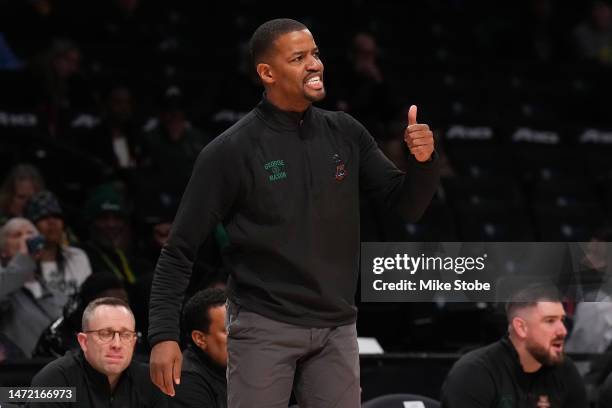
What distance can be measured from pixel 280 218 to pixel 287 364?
0.39m

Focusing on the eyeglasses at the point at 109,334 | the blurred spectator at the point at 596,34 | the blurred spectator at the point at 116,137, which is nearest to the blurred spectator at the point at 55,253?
the blurred spectator at the point at 116,137

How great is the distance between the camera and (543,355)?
5.25 metres

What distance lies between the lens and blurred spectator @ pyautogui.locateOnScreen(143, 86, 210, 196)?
7930 millimetres

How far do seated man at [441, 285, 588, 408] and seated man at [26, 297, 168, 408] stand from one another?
1.26 metres

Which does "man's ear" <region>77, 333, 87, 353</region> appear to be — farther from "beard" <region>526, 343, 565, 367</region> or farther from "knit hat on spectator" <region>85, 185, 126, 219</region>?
"knit hat on spectator" <region>85, 185, 126, 219</region>

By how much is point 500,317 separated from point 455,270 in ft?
5.32

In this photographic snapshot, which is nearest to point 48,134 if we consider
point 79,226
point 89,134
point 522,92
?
point 89,134

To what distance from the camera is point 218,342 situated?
528 centimetres

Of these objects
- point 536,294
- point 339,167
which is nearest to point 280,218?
point 339,167

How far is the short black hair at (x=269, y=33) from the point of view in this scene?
3.40 m

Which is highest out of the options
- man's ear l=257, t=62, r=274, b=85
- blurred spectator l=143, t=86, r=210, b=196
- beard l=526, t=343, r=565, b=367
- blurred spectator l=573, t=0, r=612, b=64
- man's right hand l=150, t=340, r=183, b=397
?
blurred spectator l=573, t=0, r=612, b=64

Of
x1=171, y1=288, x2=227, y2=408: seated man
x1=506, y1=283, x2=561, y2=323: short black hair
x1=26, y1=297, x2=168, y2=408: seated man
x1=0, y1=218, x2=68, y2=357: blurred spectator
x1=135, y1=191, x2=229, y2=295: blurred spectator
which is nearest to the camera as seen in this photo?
x1=506, y1=283, x2=561, y2=323: short black hair

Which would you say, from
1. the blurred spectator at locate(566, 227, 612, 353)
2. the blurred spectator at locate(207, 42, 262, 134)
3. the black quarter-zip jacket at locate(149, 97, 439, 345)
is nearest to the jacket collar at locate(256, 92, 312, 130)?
the black quarter-zip jacket at locate(149, 97, 439, 345)

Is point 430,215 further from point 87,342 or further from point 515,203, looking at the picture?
point 87,342
